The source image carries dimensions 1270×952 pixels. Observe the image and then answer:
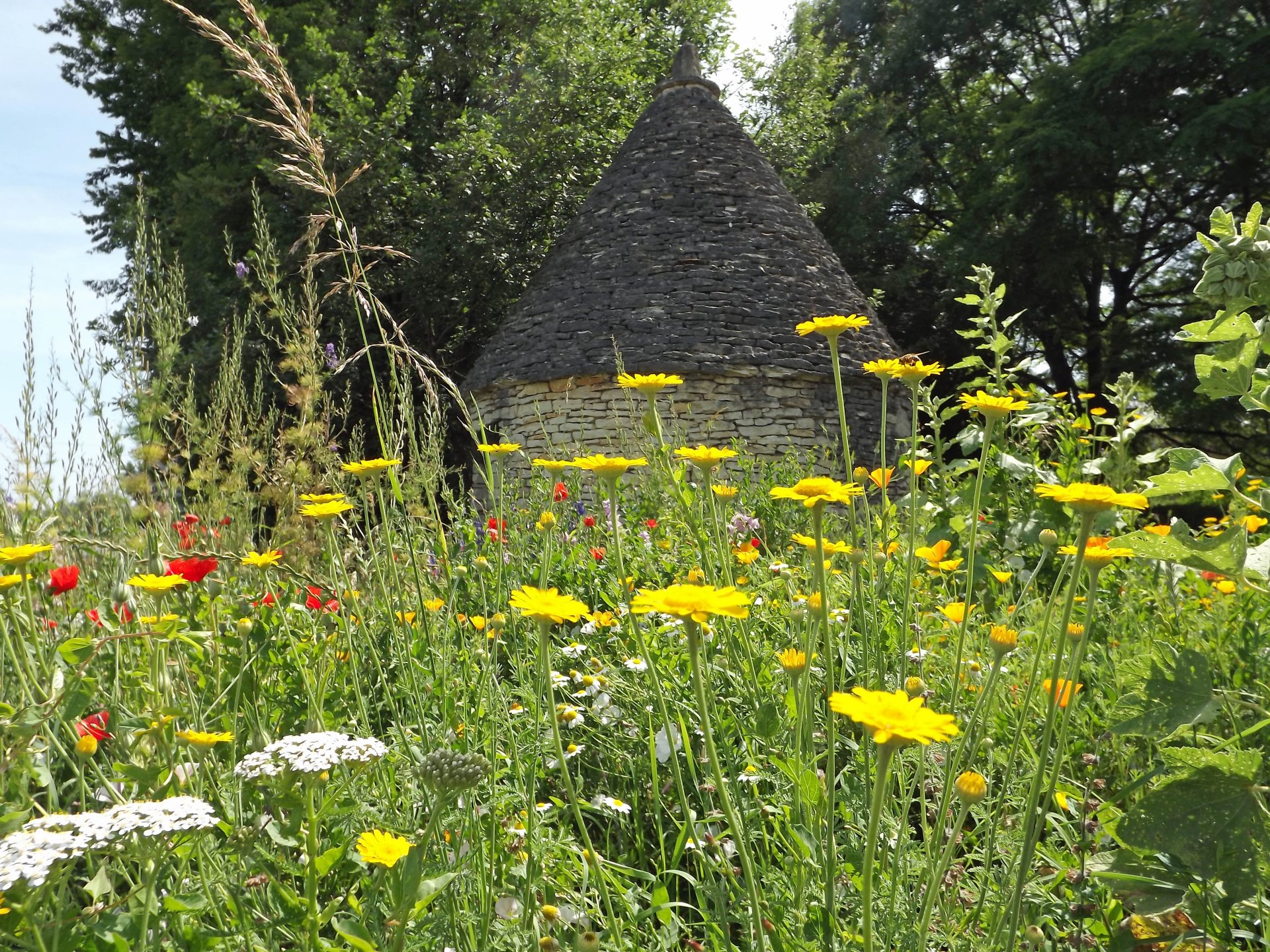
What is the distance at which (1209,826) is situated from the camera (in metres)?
1.23

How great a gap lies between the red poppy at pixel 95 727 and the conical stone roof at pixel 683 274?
8575 mm

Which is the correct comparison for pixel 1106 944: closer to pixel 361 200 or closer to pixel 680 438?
pixel 680 438

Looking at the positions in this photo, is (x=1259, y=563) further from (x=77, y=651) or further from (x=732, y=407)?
(x=732, y=407)

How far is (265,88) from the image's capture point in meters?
2.07

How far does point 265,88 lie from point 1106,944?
94.1 inches

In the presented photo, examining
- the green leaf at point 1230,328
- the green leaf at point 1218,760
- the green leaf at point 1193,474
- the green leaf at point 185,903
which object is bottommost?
the green leaf at point 1218,760

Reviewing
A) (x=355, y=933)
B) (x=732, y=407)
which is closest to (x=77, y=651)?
(x=355, y=933)

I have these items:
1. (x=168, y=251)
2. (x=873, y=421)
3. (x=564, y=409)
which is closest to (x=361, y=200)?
(x=168, y=251)

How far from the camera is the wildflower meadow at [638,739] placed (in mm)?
1103

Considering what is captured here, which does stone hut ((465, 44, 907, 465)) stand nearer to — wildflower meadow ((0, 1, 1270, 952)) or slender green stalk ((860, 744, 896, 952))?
wildflower meadow ((0, 1, 1270, 952))

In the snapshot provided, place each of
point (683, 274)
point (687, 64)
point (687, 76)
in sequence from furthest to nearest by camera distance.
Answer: point (687, 64) → point (687, 76) → point (683, 274)

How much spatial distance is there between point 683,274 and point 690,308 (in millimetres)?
689

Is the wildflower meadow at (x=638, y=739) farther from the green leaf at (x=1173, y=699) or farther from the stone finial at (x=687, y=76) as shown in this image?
the stone finial at (x=687, y=76)

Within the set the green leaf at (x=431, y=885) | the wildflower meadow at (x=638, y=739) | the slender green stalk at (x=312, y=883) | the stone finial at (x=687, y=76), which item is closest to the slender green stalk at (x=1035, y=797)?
the wildflower meadow at (x=638, y=739)
